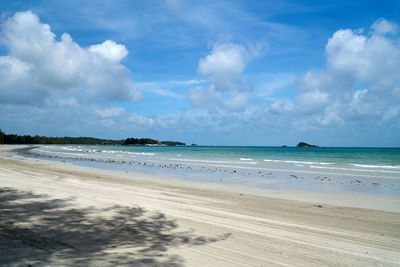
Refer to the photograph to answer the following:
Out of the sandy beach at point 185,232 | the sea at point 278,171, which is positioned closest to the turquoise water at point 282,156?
the sea at point 278,171

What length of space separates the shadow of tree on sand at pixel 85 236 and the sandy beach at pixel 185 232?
2 centimetres

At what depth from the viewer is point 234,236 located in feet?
19.1

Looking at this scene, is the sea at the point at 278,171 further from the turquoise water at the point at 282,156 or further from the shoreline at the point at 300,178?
the turquoise water at the point at 282,156

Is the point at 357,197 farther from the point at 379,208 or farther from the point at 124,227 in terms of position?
the point at 124,227

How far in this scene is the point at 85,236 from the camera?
5.39 metres

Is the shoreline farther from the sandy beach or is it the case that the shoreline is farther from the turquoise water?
the turquoise water

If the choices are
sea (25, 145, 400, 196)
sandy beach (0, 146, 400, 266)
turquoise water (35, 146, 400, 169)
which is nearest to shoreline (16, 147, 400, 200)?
sea (25, 145, 400, 196)

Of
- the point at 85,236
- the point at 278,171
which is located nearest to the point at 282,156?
the point at 278,171

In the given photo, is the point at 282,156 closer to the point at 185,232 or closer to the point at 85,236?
the point at 185,232

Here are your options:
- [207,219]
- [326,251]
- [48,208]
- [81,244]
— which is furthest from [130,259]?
[48,208]

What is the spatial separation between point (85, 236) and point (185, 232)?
2127 mm

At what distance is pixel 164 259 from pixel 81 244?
5.69 feet

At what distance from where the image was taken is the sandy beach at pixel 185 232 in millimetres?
4562

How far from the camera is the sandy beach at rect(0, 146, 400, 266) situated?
4.56 metres
